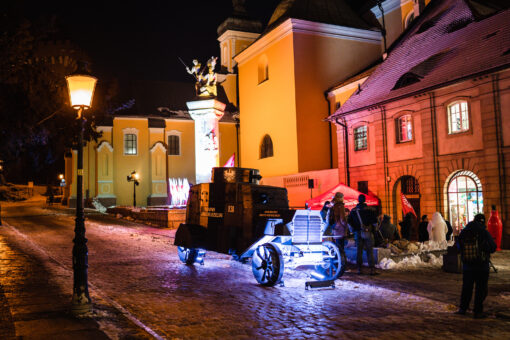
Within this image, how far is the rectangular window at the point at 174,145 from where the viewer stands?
1993 inches

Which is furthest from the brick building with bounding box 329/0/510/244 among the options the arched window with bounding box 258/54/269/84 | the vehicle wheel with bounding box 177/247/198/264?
the arched window with bounding box 258/54/269/84

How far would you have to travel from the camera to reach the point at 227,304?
8820 mm

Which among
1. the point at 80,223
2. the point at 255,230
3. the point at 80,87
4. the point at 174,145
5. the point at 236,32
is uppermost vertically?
the point at 236,32

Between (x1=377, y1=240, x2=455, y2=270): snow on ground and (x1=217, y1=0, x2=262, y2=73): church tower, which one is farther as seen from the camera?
(x1=217, y1=0, x2=262, y2=73): church tower

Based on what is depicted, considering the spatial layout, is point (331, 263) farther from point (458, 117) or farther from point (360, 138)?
point (360, 138)

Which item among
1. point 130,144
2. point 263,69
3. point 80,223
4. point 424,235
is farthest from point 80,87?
point 130,144

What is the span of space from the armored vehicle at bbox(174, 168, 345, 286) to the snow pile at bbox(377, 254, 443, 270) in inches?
94.9

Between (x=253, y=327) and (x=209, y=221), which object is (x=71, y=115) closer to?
(x=209, y=221)

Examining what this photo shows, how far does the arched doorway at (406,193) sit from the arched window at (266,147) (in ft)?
43.7

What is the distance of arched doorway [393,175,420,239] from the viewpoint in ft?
72.6

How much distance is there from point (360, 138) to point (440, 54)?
5929mm

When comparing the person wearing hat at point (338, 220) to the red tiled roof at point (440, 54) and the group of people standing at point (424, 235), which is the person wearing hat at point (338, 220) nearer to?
the group of people standing at point (424, 235)

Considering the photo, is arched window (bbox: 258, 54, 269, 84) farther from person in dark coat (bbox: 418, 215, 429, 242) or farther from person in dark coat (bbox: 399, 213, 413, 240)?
person in dark coat (bbox: 418, 215, 429, 242)

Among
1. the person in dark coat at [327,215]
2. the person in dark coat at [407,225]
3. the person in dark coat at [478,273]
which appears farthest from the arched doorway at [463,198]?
the person in dark coat at [478,273]
